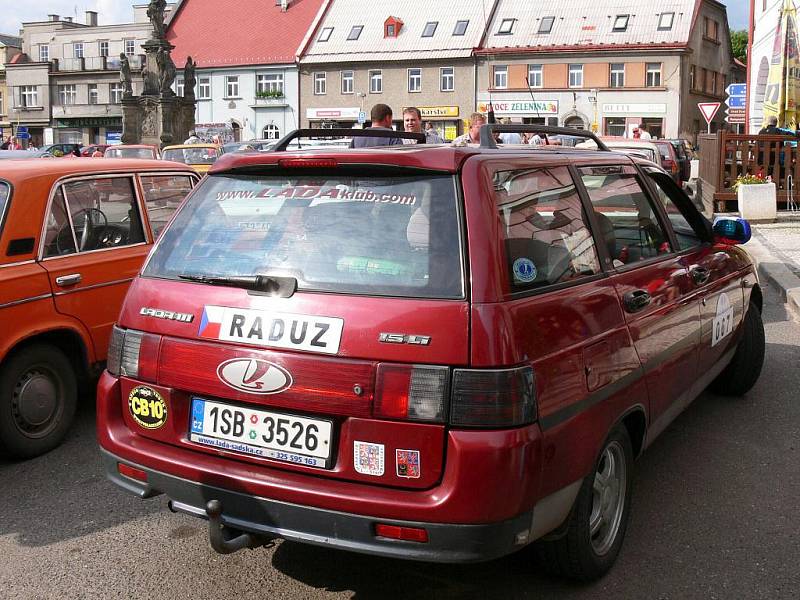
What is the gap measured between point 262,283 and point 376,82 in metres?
59.2

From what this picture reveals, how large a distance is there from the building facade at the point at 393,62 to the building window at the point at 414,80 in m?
0.07

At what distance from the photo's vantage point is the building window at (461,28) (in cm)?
5875

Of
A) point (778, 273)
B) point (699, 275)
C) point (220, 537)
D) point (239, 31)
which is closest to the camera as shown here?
point (220, 537)

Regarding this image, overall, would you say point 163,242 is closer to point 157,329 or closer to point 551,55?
point 157,329

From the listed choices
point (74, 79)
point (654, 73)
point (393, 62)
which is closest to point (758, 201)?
point (654, 73)

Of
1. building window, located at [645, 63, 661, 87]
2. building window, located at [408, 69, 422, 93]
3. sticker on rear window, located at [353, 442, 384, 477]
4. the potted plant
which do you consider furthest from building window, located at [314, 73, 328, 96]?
sticker on rear window, located at [353, 442, 384, 477]

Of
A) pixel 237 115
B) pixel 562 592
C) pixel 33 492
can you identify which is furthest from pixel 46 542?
pixel 237 115

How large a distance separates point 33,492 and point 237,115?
62996 mm

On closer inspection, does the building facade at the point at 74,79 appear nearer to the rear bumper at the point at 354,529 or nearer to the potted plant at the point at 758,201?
the potted plant at the point at 758,201

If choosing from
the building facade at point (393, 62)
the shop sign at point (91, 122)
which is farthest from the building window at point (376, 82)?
the shop sign at point (91, 122)

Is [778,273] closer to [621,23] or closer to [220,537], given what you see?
[220,537]

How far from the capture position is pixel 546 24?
188 feet

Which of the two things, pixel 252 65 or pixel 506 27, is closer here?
pixel 506 27

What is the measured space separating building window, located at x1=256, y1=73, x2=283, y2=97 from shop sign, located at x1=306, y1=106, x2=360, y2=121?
2651mm
